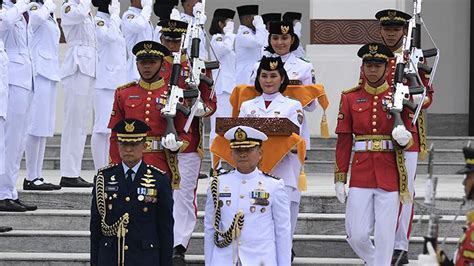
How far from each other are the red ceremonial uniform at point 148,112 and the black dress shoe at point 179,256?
2.44 ft

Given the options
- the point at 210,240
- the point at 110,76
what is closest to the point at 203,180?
the point at 110,76

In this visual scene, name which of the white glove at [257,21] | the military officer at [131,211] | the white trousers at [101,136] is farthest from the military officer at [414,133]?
the white glove at [257,21]

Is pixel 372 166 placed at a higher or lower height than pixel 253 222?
higher

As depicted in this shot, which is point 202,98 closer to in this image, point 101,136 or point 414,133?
point 414,133

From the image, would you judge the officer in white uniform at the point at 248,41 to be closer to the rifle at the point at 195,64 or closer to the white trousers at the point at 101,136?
the white trousers at the point at 101,136

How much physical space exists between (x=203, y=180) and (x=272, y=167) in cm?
406

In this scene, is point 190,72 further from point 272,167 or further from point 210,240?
point 210,240

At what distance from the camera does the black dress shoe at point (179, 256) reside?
38.1 ft

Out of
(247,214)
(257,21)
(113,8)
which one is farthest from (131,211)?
(257,21)

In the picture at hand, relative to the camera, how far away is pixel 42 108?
14453 millimetres

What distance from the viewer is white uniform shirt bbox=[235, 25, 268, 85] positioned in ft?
55.6

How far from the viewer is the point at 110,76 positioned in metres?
14.8

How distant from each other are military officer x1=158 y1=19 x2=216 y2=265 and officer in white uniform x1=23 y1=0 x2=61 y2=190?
103 inches

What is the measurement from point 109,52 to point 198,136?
3.32 metres
